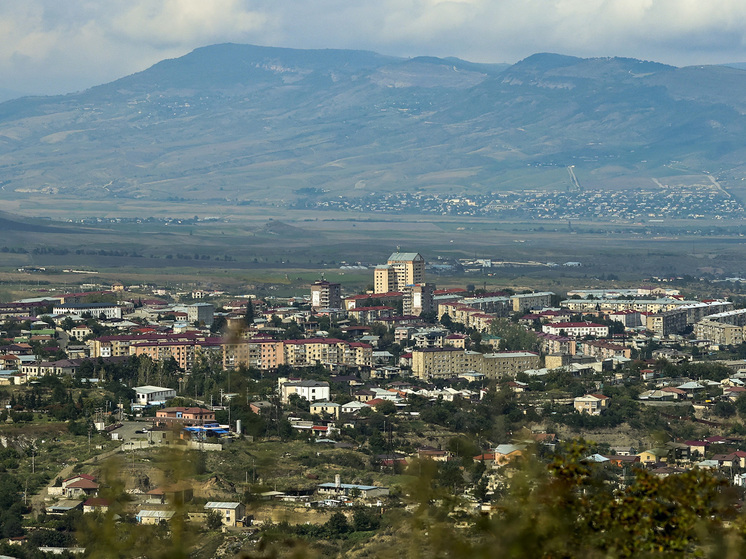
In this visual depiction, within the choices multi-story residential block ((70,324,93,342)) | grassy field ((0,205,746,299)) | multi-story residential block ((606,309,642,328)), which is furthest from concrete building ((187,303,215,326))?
multi-story residential block ((606,309,642,328))

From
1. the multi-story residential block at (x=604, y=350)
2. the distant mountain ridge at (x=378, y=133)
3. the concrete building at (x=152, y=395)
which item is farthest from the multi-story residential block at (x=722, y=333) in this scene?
the distant mountain ridge at (x=378, y=133)

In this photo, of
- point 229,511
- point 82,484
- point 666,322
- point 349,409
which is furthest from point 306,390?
point 666,322

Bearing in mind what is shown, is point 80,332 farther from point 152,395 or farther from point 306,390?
point 152,395

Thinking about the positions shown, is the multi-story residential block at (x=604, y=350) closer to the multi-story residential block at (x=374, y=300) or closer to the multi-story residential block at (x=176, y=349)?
the multi-story residential block at (x=374, y=300)

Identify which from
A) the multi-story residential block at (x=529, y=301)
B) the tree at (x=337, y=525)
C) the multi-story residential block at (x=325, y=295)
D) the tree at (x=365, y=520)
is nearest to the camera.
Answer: the tree at (x=337, y=525)

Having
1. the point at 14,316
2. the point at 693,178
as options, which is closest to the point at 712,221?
the point at 693,178

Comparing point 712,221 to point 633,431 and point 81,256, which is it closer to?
point 81,256
